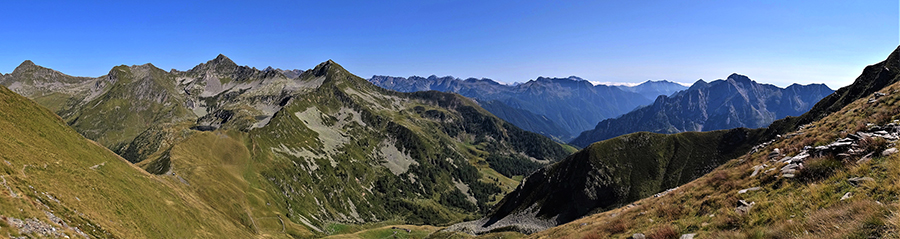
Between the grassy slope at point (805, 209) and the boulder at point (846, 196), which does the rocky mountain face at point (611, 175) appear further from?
the boulder at point (846, 196)

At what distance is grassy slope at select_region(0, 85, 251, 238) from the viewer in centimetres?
3859

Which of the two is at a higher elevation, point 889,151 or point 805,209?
point 889,151

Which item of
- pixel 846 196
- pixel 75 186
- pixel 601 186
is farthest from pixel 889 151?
pixel 601 186

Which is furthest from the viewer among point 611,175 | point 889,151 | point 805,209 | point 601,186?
point 611,175

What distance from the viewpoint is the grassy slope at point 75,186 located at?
1519 inches

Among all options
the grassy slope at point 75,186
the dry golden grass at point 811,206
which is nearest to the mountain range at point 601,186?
the dry golden grass at point 811,206

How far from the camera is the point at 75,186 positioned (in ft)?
162

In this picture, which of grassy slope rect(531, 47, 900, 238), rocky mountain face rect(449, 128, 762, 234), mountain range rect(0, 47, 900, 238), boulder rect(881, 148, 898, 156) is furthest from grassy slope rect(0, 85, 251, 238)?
rocky mountain face rect(449, 128, 762, 234)

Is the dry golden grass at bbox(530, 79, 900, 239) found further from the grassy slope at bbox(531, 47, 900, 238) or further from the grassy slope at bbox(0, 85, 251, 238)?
the grassy slope at bbox(0, 85, 251, 238)

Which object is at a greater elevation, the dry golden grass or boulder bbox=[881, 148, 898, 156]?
boulder bbox=[881, 148, 898, 156]

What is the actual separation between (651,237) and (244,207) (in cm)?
15966

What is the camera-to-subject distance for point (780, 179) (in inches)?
780

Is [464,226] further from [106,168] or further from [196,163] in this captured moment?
[196,163]

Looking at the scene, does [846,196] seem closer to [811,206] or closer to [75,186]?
[811,206]
